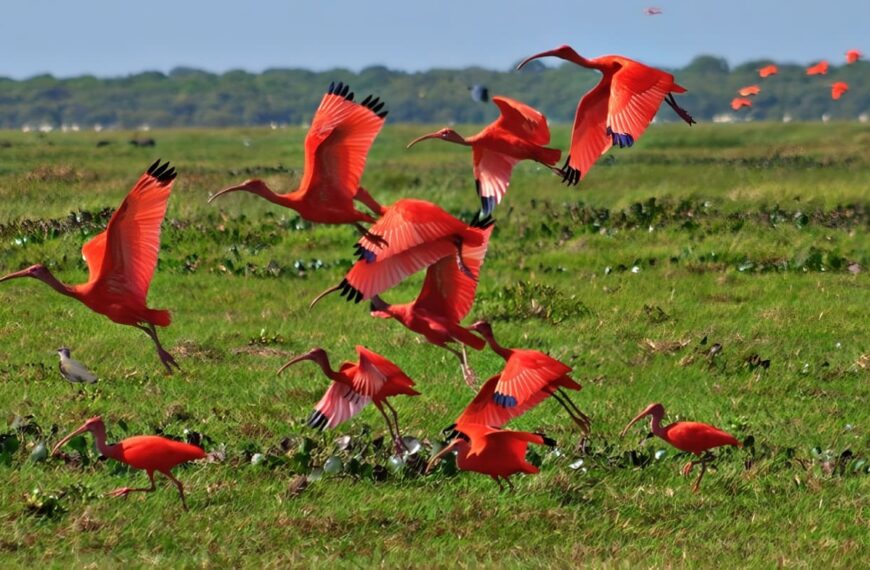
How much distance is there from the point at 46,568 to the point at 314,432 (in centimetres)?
315

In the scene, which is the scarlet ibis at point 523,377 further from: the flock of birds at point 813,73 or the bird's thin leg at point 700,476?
the flock of birds at point 813,73

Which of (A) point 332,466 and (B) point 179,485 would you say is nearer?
(B) point 179,485

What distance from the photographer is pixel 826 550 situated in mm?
7637

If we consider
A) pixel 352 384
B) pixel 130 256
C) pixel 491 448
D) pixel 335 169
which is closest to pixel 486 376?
pixel 491 448

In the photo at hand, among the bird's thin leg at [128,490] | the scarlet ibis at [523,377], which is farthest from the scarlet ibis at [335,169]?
the bird's thin leg at [128,490]

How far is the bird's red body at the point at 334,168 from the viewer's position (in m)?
5.19

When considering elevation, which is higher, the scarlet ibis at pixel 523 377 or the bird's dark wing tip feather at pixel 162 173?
the bird's dark wing tip feather at pixel 162 173

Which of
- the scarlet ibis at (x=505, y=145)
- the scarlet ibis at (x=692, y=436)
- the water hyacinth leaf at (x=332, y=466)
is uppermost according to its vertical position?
the scarlet ibis at (x=505, y=145)

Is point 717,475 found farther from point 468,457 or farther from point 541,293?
point 541,293

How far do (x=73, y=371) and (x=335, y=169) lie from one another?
669cm

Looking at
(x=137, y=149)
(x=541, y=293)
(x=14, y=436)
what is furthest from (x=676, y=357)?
(x=137, y=149)

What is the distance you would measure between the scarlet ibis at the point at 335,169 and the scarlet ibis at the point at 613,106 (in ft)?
2.19

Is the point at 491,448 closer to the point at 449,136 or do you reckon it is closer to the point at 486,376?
the point at 449,136

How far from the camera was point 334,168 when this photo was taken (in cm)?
530
